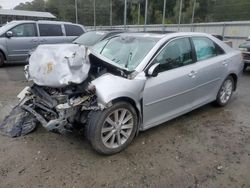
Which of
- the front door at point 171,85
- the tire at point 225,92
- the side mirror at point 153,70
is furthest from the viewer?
the tire at point 225,92

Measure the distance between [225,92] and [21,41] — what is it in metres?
7.72

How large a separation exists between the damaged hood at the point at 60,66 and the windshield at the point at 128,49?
24.2 inches

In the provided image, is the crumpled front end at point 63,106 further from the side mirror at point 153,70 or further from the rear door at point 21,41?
the rear door at point 21,41

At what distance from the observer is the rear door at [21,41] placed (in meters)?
9.52

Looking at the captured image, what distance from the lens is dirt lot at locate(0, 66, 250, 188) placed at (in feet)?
9.35

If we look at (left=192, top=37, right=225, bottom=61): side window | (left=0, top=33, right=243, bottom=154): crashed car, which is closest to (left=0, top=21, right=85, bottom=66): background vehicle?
(left=0, top=33, right=243, bottom=154): crashed car

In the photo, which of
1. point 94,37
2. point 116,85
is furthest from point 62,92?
point 94,37

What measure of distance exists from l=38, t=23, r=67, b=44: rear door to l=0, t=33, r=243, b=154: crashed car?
21.5 ft

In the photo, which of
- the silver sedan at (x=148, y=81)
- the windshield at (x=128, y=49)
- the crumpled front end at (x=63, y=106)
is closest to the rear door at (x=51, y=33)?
the silver sedan at (x=148, y=81)

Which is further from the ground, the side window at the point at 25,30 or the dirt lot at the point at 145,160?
the side window at the point at 25,30

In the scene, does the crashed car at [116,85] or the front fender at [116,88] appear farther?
the crashed car at [116,85]

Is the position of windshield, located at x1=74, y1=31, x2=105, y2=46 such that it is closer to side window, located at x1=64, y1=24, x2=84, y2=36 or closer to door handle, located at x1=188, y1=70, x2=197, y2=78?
side window, located at x1=64, y1=24, x2=84, y2=36

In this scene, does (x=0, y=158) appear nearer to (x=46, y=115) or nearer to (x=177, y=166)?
(x=46, y=115)

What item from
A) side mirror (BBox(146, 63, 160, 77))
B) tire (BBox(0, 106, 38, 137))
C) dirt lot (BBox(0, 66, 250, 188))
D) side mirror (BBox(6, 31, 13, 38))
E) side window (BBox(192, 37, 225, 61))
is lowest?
dirt lot (BBox(0, 66, 250, 188))
